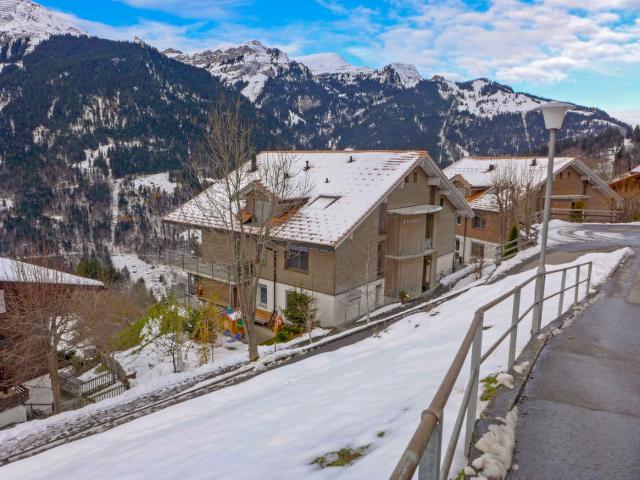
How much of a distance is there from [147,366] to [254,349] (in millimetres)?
8971

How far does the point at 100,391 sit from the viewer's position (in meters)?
A: 22.1

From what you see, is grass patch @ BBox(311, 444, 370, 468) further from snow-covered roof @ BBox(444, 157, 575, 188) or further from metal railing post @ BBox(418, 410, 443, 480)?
snow-covered roof @ BBox(444, 157, 575, 188)

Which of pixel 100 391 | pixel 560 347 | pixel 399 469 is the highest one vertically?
pixel 399 469

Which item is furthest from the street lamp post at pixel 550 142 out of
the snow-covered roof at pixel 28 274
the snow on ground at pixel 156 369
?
the snow-covered roof at pixel 28 274

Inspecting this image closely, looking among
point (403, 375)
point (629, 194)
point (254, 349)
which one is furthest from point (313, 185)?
point (629, 194)

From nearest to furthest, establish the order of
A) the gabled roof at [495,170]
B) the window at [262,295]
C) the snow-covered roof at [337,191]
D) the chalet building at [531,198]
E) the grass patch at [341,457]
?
the grass patch at [341,457] → the snow-covered roof at [337,191] → the window at [262,295] → the chalet building at [531,198] → the gabled roof at [495,170]

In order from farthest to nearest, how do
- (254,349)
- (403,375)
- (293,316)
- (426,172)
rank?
1. (426,172)
2. (293,316)
3. (254,349)
4. (403,375)

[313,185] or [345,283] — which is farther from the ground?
[313,185]

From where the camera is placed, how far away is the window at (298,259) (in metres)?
22.7

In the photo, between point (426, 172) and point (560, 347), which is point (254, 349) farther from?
point (426, 172)

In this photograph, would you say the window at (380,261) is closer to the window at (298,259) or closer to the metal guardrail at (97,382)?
the window at (298,259)

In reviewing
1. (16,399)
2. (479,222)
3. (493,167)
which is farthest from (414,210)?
(16,399)

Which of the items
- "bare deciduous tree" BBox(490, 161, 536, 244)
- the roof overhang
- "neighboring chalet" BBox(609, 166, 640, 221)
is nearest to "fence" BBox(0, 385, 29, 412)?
the roof overhang

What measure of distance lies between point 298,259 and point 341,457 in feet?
60.1
